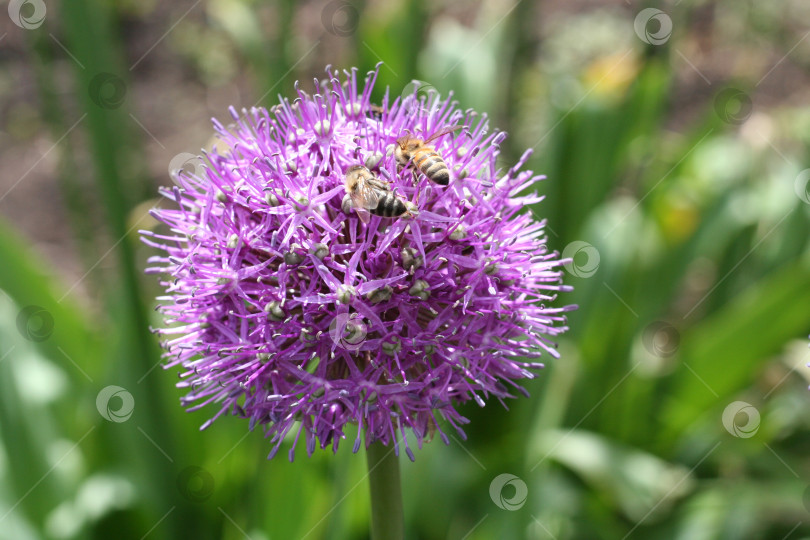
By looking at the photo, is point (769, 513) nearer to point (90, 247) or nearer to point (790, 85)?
point (90, 247)

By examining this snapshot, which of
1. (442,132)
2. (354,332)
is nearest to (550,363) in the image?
(442,132)

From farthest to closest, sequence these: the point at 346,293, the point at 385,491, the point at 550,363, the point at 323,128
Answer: the point at 550,363, the point at 323,128, the point at 385,491, the point at 346,293

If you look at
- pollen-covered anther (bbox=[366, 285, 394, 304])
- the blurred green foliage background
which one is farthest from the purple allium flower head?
the blurred green foliage background

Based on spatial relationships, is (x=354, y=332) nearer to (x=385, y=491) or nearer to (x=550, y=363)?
(x=385, y=491)

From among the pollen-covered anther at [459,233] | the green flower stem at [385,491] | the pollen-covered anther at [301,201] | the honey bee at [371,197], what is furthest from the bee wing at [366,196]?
the green flower stem at [385,491]

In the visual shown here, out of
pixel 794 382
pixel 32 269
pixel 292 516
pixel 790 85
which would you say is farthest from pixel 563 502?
pixel 790 85

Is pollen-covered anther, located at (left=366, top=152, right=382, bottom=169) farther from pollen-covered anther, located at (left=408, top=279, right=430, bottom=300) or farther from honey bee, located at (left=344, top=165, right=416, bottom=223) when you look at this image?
pollen-covered anther, located at (left=408, top=279, right=430, bottom=300)
